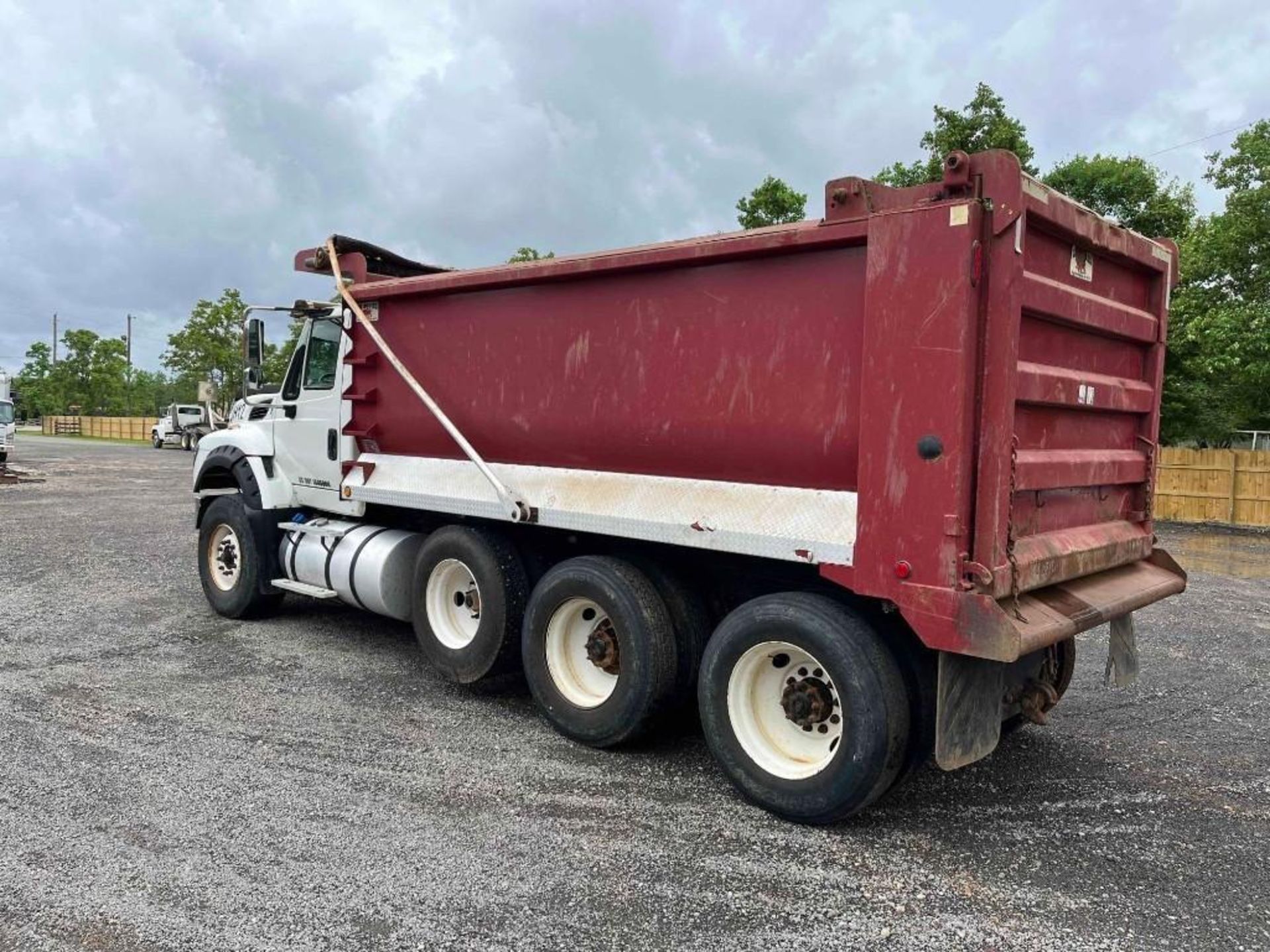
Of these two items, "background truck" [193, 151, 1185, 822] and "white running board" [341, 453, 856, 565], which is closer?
"background truck" [193, 151, 1185, 822]

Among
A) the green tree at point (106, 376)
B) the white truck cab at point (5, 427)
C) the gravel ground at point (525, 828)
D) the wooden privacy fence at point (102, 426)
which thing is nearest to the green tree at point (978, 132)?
the gravel ground at point (525, 828)

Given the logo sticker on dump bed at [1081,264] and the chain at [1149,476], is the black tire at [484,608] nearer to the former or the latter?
the logo sticker on dump bed at [1081,264]

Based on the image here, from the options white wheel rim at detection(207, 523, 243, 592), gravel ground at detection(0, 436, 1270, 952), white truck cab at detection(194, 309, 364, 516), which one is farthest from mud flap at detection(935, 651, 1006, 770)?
white wheel rim at detection(207, 523, 243, 592)

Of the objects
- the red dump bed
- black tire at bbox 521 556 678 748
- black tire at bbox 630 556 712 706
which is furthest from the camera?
black tire at bbox 630 556 712 706

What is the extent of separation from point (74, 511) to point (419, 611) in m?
13.3

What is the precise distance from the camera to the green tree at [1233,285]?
675 inches

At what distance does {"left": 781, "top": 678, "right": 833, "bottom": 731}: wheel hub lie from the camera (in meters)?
4.20

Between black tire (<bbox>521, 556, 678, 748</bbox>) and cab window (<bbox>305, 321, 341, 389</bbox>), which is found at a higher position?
cab window (<bbox>305, 321, 341, 389</bbox>)

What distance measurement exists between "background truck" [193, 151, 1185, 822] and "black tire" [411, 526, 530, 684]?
0.06 ft

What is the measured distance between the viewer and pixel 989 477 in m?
3.74

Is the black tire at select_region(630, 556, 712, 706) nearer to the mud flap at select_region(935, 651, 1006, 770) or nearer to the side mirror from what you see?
the mud flap at select_region(935, 651, 1006, 770)

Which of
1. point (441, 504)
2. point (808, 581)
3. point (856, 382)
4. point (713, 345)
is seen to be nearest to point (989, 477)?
point (856, 382)

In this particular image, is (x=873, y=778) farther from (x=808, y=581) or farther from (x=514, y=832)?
(x=514, y=832)

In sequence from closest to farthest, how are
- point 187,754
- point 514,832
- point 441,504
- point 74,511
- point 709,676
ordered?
point 514,832
point 709,676
point 187,754
point 441,504
point 74,511
